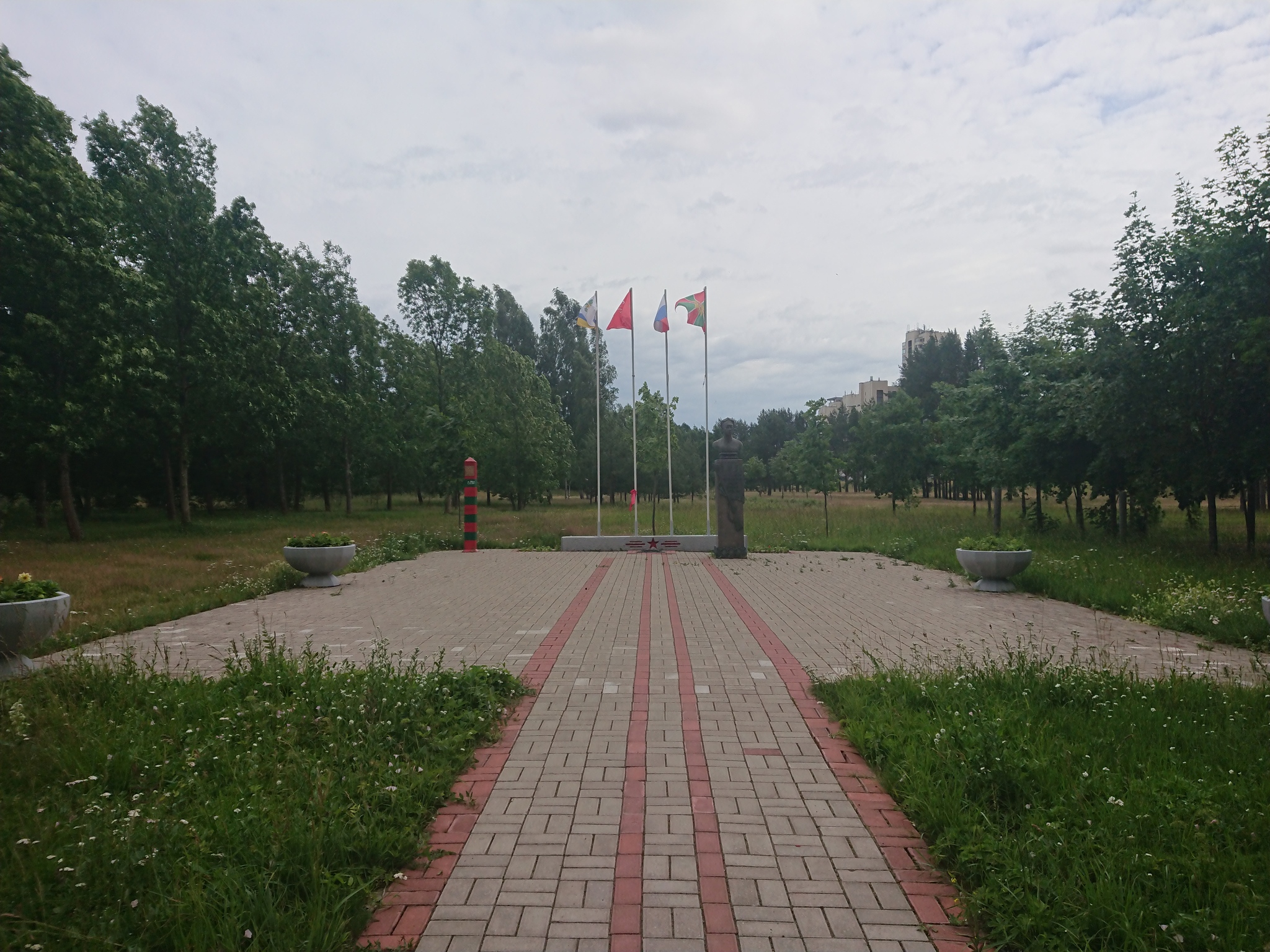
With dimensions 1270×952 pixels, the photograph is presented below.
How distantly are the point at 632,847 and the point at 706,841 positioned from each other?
0.36 m

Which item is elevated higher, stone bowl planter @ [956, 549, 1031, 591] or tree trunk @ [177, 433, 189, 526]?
tree trunk @ [177, 433, 189, 526]

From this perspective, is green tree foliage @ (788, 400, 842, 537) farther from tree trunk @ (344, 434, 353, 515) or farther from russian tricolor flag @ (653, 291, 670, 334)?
tree trunk @ (344, 434, 353, 515)

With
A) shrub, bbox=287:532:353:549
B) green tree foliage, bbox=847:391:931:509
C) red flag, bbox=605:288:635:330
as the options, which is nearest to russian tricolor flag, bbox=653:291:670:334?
red flag, bbox=605:288:635:330

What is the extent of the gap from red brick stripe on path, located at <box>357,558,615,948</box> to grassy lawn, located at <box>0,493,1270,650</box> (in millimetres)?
5681

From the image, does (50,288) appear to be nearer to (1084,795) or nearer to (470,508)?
(470,508)

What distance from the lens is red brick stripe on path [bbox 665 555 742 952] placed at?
2.97 metres

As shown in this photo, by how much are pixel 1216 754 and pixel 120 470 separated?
4458cm

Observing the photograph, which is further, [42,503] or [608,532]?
[42,503]

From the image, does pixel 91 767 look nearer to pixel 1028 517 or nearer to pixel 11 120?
pixel 11 120

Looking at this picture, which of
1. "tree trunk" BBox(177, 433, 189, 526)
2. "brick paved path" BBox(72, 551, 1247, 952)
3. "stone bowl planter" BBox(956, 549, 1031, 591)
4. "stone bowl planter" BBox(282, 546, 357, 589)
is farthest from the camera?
"tree trunk" BBox(177, 433, 189, 526)

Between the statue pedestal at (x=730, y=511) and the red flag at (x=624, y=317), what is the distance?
4735mm

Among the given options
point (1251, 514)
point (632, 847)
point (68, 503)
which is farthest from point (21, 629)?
point (68, 503)

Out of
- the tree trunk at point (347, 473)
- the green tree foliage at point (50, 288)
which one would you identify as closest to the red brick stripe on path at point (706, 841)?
the green tree foliage at point (50, 288)

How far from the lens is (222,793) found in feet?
13.1
